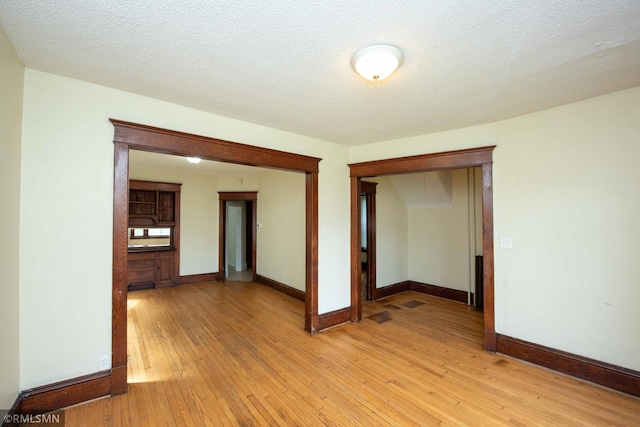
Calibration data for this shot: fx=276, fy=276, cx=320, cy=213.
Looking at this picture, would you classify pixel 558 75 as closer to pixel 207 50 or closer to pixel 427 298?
pixel 207 50

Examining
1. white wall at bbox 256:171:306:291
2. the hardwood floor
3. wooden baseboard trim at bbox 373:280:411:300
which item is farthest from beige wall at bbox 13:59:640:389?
wooden baseboard trim at bbox 373:280:411:300

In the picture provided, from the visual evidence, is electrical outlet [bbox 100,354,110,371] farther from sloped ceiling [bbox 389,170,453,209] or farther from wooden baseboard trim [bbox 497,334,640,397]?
sloped ceiling [bbox 389,170,453,209]

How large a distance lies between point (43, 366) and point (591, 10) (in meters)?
4.15

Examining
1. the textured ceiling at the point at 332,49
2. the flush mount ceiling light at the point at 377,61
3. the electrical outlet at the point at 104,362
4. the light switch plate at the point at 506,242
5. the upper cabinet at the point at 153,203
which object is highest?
the textured ceiling at the point at 332,49

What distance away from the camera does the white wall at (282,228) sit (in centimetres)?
514

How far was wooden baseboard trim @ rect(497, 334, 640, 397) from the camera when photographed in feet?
7.60

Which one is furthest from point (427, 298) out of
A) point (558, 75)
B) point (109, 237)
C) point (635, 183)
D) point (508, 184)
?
point (109, 237)

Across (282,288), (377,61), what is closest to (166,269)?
(282,288)

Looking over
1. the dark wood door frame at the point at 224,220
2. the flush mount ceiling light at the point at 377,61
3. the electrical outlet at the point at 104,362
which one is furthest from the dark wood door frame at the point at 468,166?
the dark wood door frame at the point at 224,220

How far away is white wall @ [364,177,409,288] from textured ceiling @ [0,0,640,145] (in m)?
2.74

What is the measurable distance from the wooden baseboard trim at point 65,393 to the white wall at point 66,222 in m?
0.06

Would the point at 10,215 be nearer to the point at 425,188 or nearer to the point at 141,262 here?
the point at 141,262

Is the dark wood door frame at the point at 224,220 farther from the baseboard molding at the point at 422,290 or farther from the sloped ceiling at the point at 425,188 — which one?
the sloped ceiling at the point at 425,188

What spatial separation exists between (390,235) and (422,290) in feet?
4.19
